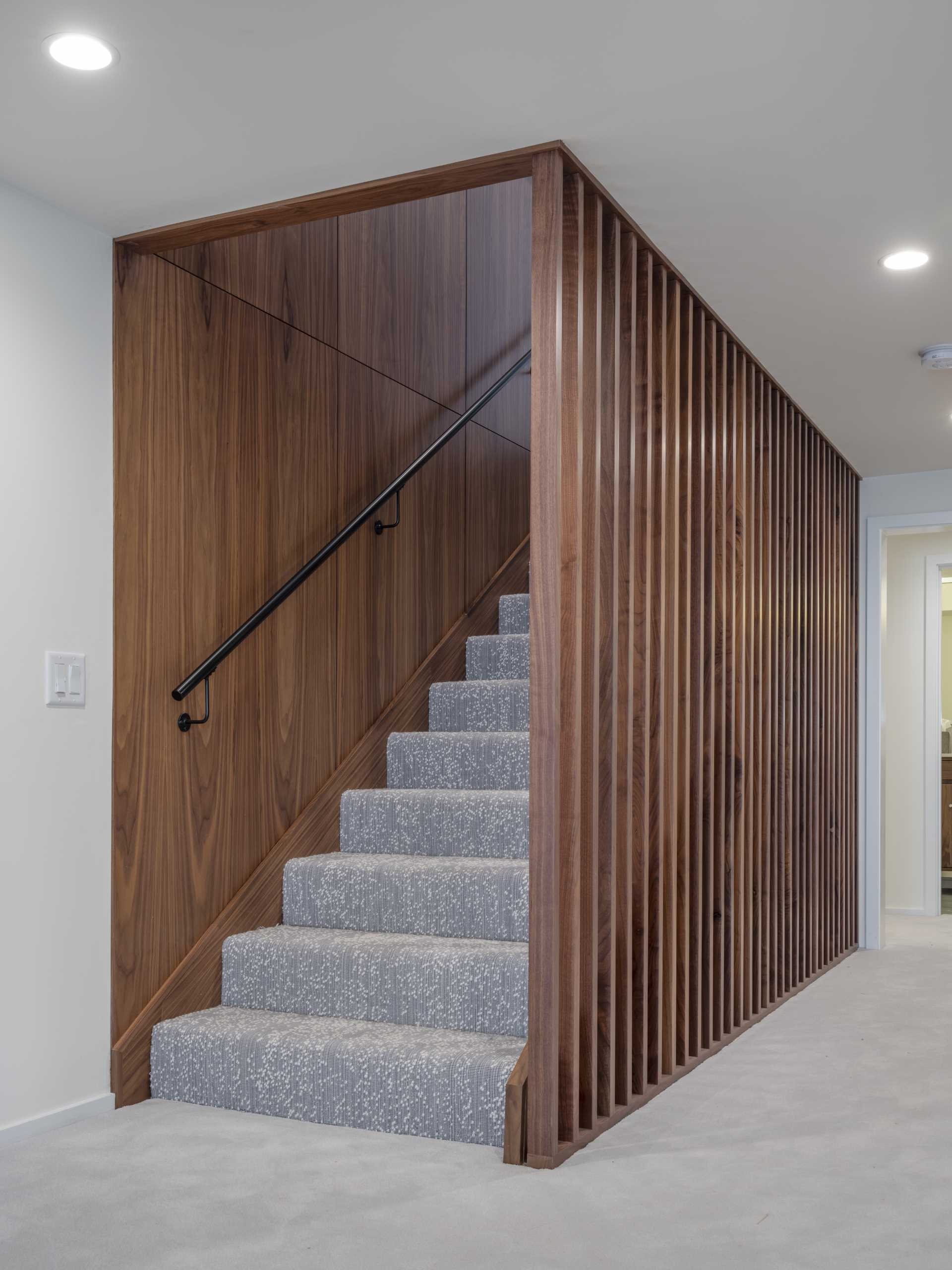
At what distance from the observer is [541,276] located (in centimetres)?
261

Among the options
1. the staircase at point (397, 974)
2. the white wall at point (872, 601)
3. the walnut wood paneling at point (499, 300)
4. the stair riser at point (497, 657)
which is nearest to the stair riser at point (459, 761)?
the staircase at point (397, 974)

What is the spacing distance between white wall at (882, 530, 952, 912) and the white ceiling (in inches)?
147

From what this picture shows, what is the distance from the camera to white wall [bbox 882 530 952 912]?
663cm

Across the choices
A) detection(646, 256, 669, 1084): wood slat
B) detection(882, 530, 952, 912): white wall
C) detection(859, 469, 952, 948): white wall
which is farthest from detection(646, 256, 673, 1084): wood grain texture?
detection(882, 530, 952, 912): white wall

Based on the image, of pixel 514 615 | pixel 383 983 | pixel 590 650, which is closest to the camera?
pixel 590 650

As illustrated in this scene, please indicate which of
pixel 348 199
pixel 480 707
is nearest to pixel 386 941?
pixel 480 707

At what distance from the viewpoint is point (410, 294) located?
14.8 feet

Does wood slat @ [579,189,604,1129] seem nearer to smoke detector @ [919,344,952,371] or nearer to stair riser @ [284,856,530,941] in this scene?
stair riser @ [284,856,530,941]

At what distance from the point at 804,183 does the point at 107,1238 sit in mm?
2544

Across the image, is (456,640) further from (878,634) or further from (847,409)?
(878,634)

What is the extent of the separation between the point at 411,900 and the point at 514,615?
176cm

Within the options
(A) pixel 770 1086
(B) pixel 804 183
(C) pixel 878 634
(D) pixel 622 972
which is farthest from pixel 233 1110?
(C) pixel 878 634

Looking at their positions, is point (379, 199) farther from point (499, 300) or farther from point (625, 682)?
point (499, 300)

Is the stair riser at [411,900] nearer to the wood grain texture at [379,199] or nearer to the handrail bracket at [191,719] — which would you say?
the handrail bracket at [191,719]
